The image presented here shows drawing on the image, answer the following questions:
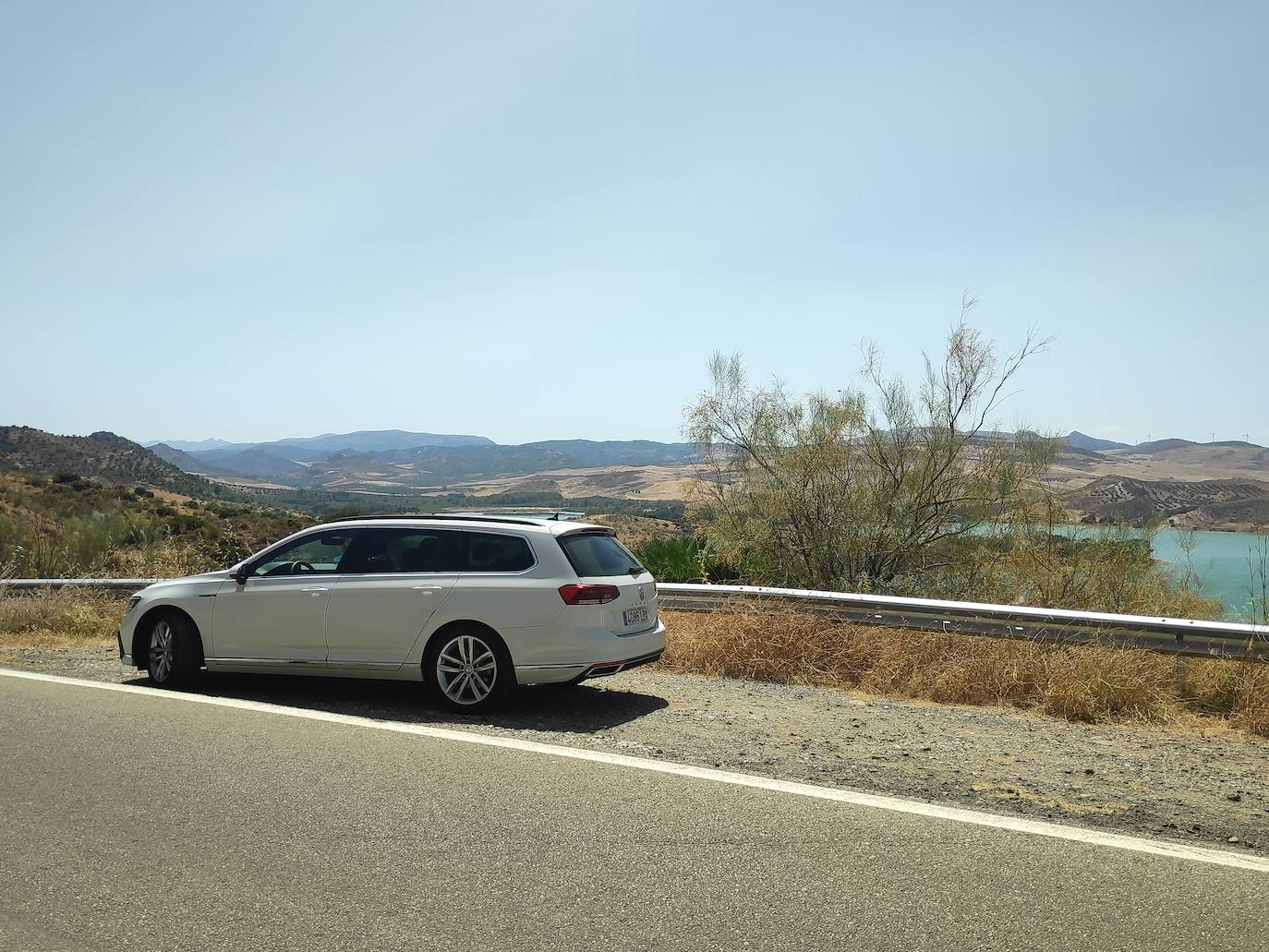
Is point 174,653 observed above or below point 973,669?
above

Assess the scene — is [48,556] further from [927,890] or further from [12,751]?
[927,890]

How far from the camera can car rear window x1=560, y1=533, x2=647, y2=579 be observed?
26.3 ft

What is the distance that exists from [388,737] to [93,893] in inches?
105

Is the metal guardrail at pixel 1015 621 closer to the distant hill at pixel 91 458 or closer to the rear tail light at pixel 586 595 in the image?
the rear tail light at pixel 586 595

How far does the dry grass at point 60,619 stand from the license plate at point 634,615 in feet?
24.5

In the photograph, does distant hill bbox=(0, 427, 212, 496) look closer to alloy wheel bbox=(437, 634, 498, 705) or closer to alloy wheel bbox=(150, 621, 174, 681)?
alloy wheel bbox=(150, 621, 174, 681)

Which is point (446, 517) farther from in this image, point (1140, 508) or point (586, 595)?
point (1140, 508)

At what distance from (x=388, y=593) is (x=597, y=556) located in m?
1.64

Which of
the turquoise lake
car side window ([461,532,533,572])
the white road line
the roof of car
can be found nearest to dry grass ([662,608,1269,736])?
the roof of car

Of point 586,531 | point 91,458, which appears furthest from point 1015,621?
point 91,458

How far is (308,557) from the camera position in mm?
8867

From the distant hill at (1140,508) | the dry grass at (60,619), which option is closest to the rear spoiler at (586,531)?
the dry grass at (60,619)

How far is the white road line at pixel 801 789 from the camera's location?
15.2 ft

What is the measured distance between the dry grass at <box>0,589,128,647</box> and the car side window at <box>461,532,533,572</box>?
6.56 meters
